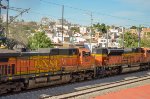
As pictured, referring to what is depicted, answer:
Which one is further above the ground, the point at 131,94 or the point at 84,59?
the point at 84,59

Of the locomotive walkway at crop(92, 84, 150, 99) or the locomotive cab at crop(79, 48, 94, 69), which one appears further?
the locomotive cab at crop(79, 48, 94, 69)

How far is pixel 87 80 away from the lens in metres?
26.6

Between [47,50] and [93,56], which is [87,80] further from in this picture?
[47,50]

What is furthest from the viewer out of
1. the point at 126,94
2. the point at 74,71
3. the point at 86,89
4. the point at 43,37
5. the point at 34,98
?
the point at 43,37

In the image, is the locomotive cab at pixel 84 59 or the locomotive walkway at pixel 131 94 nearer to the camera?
the locomotive walkway at pixel 131 94

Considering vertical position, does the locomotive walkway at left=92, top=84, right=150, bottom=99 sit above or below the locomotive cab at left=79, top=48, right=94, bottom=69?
below

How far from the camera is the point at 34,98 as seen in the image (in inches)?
701

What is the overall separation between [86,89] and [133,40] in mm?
64866

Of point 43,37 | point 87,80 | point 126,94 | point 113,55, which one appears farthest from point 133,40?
point 126,94

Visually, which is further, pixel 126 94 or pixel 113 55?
pixel 113 55

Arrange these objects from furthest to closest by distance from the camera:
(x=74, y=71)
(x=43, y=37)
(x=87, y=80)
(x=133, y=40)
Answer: (x=133, y=40)
(x=43, y=37)
(x=87, y=80)
(x=74, y=71)

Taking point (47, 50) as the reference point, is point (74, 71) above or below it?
below

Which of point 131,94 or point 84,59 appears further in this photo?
point 84,59

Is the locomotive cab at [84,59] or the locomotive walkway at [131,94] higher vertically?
the locomotive cab at [84,59]
